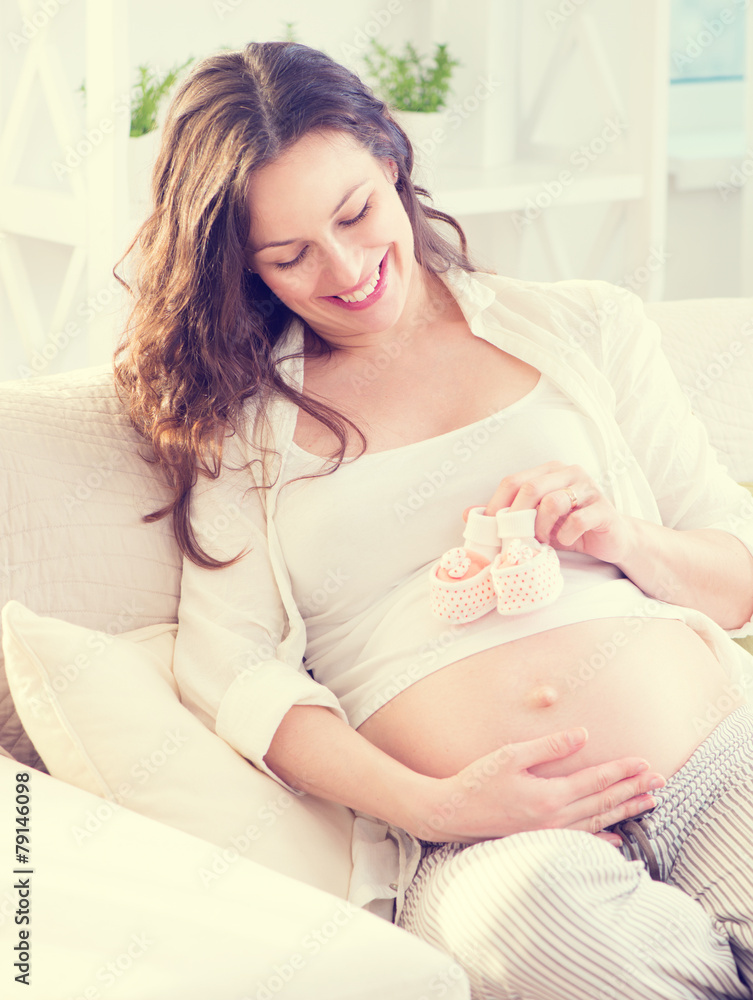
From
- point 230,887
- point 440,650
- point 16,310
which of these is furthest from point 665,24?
point 230,887

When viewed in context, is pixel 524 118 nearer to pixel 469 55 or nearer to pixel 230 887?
pixel 469 55

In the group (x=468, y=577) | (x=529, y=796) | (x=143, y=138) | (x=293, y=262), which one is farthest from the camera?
(x=143, y=138)

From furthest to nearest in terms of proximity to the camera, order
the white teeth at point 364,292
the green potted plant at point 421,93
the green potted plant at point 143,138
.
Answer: the green potted plant at point 421,93 < the green potted plant at point 143,138 < the white teeth at point 364,292

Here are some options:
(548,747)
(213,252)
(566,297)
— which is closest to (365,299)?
(213,252)

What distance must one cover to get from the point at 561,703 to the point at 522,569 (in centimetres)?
13

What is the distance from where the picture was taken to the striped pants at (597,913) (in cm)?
83

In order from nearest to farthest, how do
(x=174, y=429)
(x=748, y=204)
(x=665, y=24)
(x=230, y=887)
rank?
(x=230, y=887)
(x=174, y=429)
(x=665, y=24)
(x=748, y=204)

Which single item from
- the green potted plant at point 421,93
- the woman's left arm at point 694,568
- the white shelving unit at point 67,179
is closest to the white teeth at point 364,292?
the woman's left arm at point 694,568

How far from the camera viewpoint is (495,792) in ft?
3.21

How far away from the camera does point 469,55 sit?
244cm

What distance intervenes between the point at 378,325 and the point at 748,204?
6.68ft

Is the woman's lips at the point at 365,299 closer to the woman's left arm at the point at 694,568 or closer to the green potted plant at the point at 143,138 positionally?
the woman's left arm at the point at 694,568

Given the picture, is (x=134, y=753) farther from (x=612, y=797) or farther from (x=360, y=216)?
(x=360, y=216)

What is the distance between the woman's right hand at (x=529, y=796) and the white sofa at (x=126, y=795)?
0.40 ft
